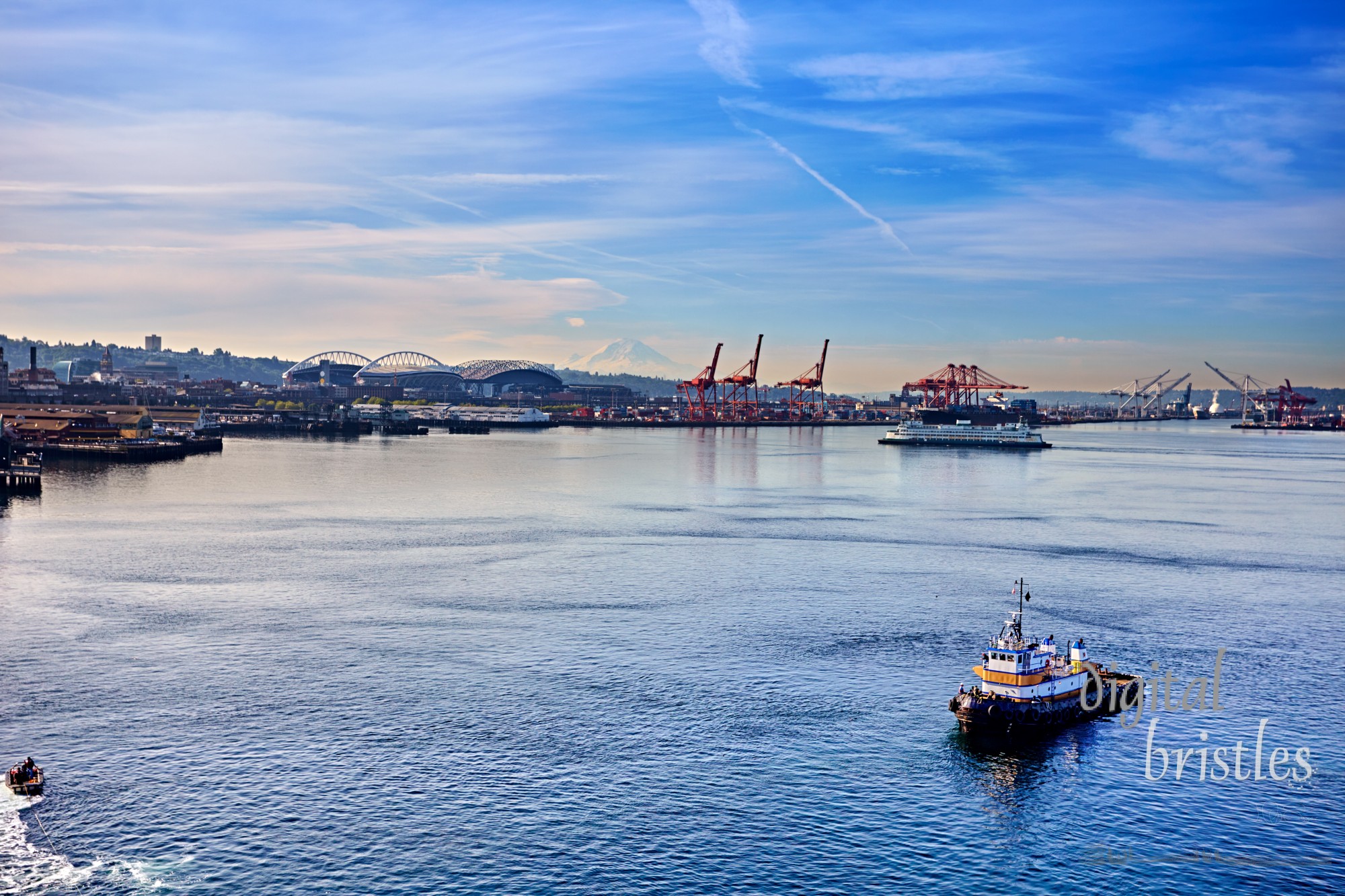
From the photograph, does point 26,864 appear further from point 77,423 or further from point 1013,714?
point 77,423

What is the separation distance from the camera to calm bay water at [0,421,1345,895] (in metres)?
17.8

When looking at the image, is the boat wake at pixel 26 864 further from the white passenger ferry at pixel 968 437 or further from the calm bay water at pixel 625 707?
the white passenger ferry at pixel 968 437

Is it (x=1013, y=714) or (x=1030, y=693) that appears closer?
(x=1013, y=714)

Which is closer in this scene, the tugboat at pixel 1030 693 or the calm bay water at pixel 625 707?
the calm bay water at pixel 625 707

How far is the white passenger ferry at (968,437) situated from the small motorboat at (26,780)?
4980 inches

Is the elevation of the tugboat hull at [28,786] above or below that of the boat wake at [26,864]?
above

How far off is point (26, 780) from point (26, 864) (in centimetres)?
250

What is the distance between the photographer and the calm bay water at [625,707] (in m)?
17.8

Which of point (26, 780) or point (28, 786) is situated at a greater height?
point (26, 780)

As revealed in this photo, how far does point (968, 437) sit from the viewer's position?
144625 millimetres

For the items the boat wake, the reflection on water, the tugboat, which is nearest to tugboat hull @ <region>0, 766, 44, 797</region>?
the boat wake

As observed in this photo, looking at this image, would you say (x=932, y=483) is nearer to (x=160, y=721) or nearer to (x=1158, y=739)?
(x=1158, y=739)

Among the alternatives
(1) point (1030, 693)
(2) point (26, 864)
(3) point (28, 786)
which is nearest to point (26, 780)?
(3) point (28, 786)

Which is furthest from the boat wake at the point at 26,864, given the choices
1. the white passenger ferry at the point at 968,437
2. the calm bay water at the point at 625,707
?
the white passenger ferry at the point at 968,437
